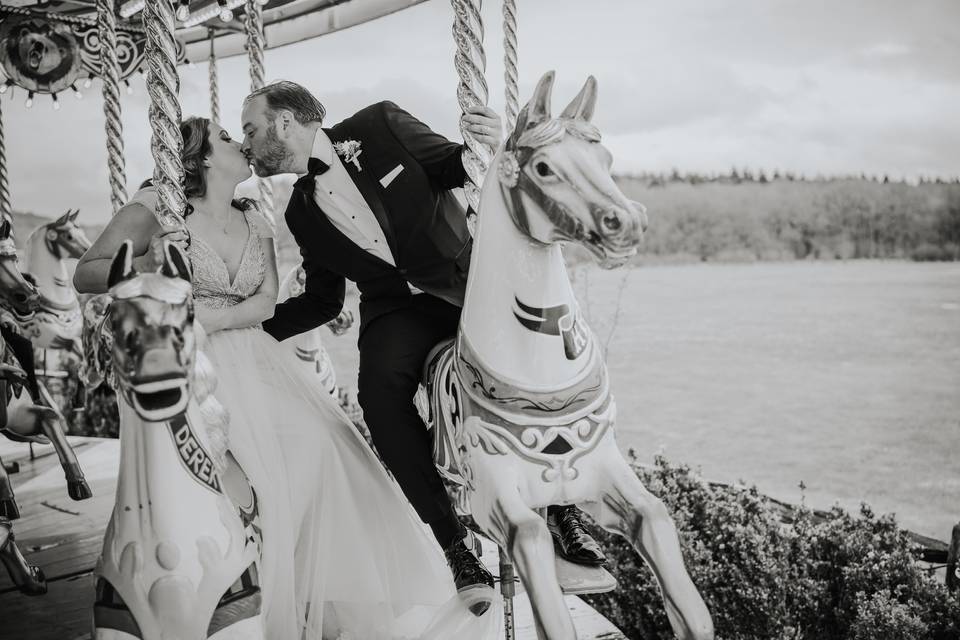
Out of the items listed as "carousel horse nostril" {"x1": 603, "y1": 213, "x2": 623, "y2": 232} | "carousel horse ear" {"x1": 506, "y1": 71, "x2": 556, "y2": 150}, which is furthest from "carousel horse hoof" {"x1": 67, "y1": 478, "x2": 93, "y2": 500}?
"carousel horse nostril" {"x1": 603, "y1": 213, "x2": 623, "y2": 232}

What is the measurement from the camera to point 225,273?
6.76 feet

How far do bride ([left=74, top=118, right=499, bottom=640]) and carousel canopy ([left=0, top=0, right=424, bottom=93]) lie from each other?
2.33m

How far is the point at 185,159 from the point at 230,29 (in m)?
3.09

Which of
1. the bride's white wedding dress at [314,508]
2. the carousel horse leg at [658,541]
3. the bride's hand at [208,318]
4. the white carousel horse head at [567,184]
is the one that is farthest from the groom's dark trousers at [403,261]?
the carousel horse leg at [658,541]

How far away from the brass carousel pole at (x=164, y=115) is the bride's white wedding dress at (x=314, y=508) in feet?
1.04

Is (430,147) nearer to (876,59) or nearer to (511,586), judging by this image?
(511,586)

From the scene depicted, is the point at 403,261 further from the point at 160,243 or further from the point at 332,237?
the point at 160,243

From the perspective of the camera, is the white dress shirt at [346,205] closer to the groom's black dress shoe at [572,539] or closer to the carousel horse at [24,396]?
the groom's black dress shoe at [572,539]

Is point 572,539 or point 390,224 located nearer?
point 572,539

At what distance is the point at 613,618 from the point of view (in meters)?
3.66

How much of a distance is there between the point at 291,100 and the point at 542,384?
Answer: 992mm

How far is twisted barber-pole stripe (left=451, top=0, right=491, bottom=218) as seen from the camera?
1910mm

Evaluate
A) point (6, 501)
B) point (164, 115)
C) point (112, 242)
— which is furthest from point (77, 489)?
point (164, 115)

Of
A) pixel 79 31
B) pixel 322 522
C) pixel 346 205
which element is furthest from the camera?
pixel 79 31
